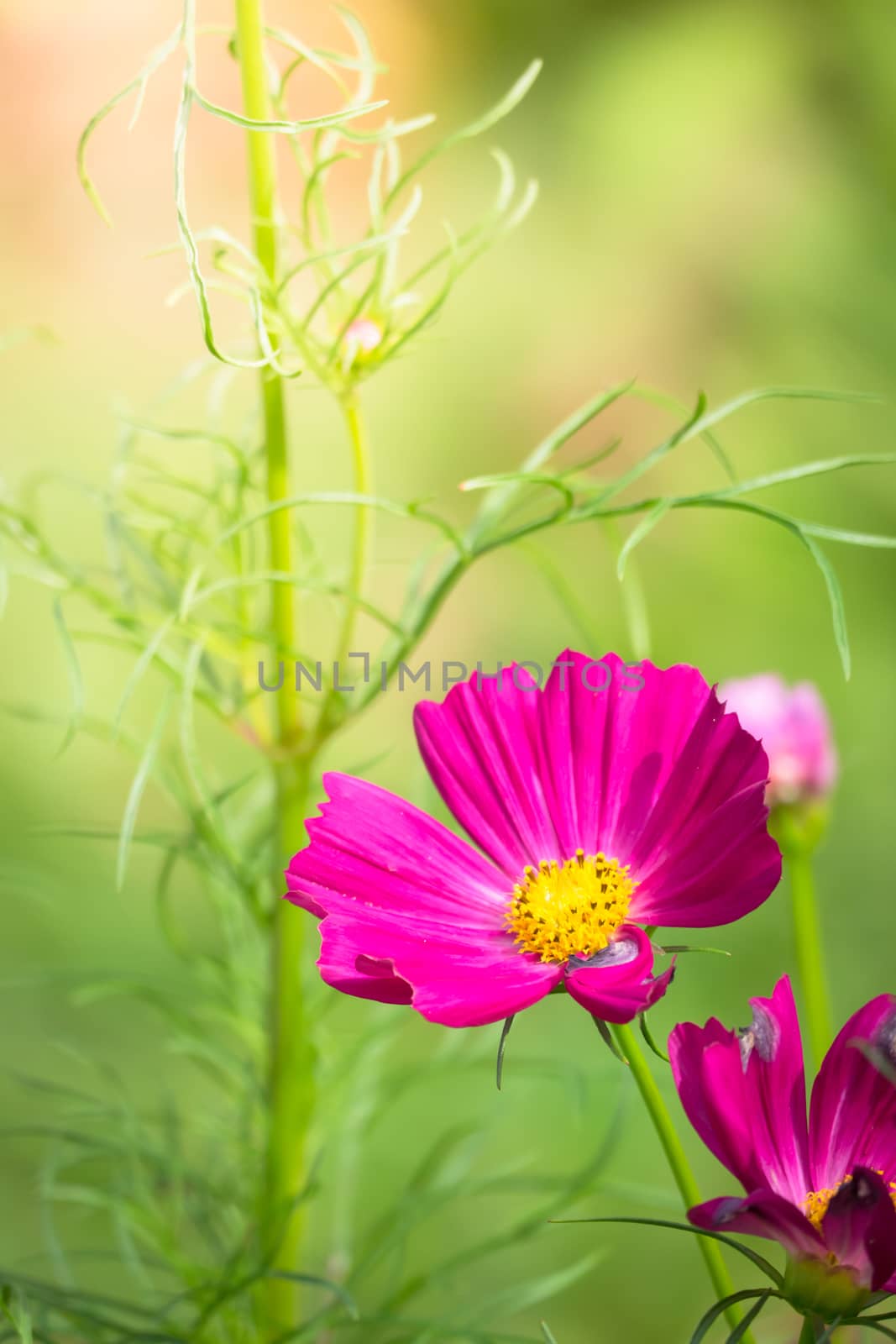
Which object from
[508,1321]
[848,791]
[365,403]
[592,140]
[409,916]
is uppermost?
[592,140]

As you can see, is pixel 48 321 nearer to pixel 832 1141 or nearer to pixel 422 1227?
pixel 422 1227

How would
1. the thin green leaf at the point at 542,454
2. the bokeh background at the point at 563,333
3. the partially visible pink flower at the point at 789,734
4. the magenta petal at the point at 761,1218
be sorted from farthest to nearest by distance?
the bokeh background at the point at 563,333 → the partially visible pink flower at the point at 789,734 → the thin green leaf at the point at 542,454 → the magenta petal at the point at 761,1218

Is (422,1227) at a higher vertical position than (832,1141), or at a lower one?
lower

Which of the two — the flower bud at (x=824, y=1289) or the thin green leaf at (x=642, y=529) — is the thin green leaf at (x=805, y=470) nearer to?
the thin green leaf at (x=642, y=529)

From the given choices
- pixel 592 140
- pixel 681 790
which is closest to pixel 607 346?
pixel 592 140

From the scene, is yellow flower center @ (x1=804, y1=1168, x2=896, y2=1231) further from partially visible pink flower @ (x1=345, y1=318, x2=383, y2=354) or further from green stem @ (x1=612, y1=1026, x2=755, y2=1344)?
partially visible pink flower @ (x1=345, y1=318, x2=383, y2=354)

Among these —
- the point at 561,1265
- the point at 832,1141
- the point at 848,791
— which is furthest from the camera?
the point at 848,791

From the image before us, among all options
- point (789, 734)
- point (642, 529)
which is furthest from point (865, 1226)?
point (789, 734)

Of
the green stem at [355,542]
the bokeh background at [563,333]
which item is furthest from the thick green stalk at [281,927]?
the bokeh background at [563,333]

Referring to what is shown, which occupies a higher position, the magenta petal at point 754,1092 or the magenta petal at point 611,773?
the magenta petal at point 611,773
